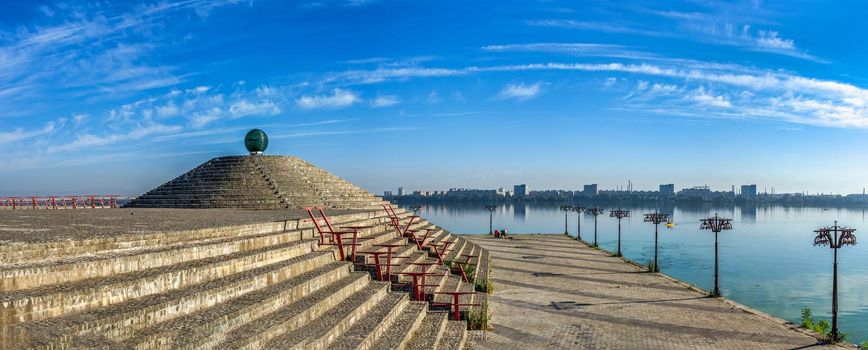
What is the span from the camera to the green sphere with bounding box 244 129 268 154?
33.1 m

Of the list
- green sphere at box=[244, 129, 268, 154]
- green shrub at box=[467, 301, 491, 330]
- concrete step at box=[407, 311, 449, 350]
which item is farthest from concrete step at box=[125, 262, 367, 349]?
green sphere at box=[244, 129, 268, 154]

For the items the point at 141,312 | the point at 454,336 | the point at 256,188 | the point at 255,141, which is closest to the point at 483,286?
the point at 454,336

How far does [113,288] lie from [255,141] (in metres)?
27.3

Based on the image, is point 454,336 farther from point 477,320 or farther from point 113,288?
point 113,288

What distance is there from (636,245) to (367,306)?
140 ft

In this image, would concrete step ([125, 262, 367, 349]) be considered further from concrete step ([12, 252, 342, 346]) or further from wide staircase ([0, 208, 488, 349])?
concrete step ([12, 252, 342, 346])

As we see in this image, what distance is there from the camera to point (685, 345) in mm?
13250

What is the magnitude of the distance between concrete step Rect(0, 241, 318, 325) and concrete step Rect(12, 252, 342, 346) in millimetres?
115

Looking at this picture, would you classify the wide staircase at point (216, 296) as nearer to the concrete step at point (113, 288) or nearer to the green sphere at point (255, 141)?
the concrete step at point (113, 288)

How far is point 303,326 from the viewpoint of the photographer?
28.5 ft

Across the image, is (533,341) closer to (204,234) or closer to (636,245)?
(204,234)

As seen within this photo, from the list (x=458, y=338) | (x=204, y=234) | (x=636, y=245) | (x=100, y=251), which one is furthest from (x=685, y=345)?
(x=636, y=245)

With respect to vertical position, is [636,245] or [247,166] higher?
[247,166]

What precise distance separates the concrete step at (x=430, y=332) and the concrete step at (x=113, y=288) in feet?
10.9
